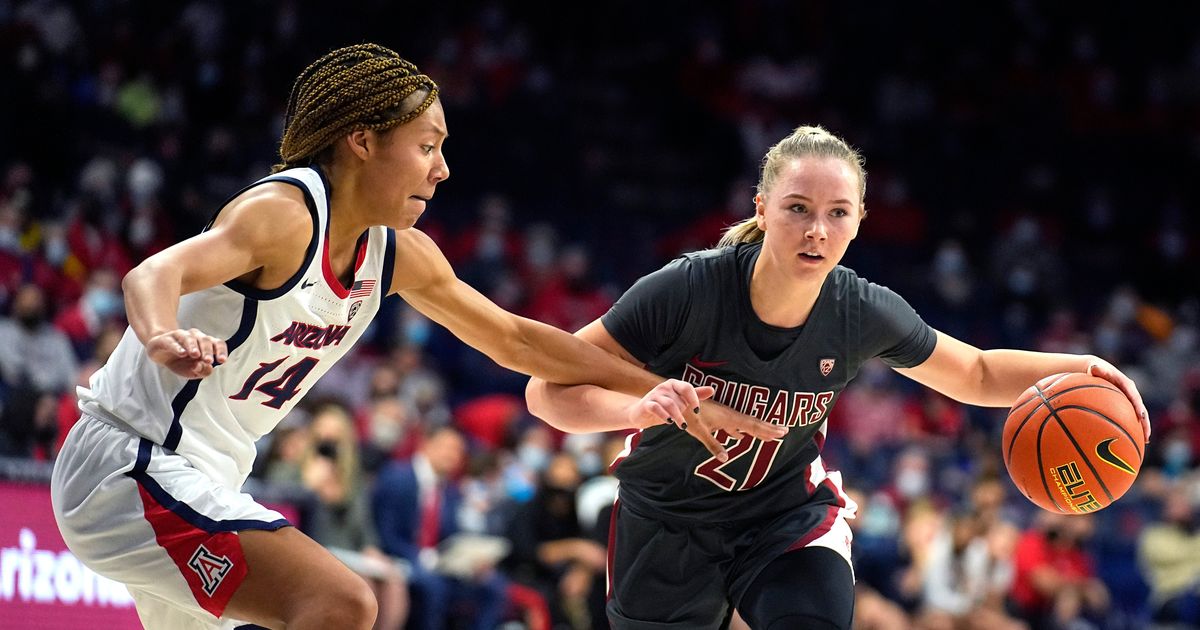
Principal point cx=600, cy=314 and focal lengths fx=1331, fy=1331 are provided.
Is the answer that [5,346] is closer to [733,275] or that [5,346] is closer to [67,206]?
[67,206]

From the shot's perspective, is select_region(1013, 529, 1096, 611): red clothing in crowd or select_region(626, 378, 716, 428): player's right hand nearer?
select_region(626, 378, 716, 428): player's right hand

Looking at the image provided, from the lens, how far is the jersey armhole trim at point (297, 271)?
3.17 meters

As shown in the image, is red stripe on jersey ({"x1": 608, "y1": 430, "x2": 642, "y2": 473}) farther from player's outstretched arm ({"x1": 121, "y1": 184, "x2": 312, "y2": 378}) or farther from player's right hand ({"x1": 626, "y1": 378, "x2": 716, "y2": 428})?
player's outstretched arm ({"x1": 121, "y1": 184, "x2": 312, "y2": 378})

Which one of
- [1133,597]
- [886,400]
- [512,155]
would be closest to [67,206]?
[512,155]

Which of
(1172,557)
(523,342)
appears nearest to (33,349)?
(523,342)

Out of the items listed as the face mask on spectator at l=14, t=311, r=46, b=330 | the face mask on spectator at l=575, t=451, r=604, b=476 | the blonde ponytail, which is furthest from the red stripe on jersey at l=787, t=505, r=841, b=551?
the face mask on spectator at l=14, t=311, r=46, b=330

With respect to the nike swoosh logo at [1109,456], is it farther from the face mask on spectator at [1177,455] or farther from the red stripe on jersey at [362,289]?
the face mask on spectator at [1177,455]

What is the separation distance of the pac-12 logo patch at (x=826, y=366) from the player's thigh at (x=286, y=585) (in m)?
1.54

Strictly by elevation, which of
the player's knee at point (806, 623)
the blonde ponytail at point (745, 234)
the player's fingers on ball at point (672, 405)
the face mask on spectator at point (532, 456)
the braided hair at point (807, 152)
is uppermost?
the face mask on spectator at point (532, 456)

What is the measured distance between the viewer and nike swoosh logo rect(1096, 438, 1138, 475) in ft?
12.8

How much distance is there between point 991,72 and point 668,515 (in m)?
15.3

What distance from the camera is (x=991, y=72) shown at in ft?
58.7

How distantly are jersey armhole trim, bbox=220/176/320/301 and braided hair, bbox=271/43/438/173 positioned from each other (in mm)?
219

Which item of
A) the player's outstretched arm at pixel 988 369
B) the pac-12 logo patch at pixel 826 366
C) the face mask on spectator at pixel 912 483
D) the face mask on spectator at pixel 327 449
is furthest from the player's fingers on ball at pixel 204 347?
the face mask on spectator at pixel 912 483
